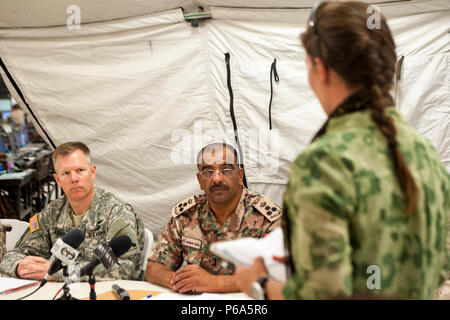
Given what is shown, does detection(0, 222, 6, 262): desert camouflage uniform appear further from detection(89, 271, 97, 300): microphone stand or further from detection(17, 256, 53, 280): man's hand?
detection(89, 271, 97, 300): microphone stand

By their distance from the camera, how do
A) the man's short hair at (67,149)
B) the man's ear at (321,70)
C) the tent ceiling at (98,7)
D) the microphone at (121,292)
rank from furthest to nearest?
1. the tent ceiling at (98,7)
2. the man's short hair at (67,149)
3. the microphone at (121,292)
4. the man's ear at (321,70)

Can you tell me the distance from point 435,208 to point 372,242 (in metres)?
0.16

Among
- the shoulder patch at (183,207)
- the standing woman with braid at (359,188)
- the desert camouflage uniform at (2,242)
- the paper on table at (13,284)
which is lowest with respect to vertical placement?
the paper on table at (13,284)

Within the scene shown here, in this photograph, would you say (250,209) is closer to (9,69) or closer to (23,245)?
(23,245)

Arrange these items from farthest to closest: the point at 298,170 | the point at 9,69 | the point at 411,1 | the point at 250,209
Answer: the point at 9,69 → the point at 411,1 → the point at 250,209 → the point at 298,170

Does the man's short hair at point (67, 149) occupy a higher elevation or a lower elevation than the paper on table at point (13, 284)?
higher

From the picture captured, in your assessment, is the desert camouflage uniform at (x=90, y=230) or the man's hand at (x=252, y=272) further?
the desert camouflage uniform at (x=90, y=230)

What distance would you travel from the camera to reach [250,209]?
2.17m

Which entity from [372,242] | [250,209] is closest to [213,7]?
[250,209]

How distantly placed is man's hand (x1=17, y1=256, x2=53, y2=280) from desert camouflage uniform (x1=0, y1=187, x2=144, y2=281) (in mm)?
51

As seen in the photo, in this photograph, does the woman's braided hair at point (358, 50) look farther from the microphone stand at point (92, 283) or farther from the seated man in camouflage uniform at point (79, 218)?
the seated man in camouflage uniform at point (79, 218)

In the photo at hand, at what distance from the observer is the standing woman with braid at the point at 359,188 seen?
0.77m

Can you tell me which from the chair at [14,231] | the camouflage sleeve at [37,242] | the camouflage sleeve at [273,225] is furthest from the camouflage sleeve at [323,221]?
the chair at [14,231]

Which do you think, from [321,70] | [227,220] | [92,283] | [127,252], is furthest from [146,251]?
[321,70]
